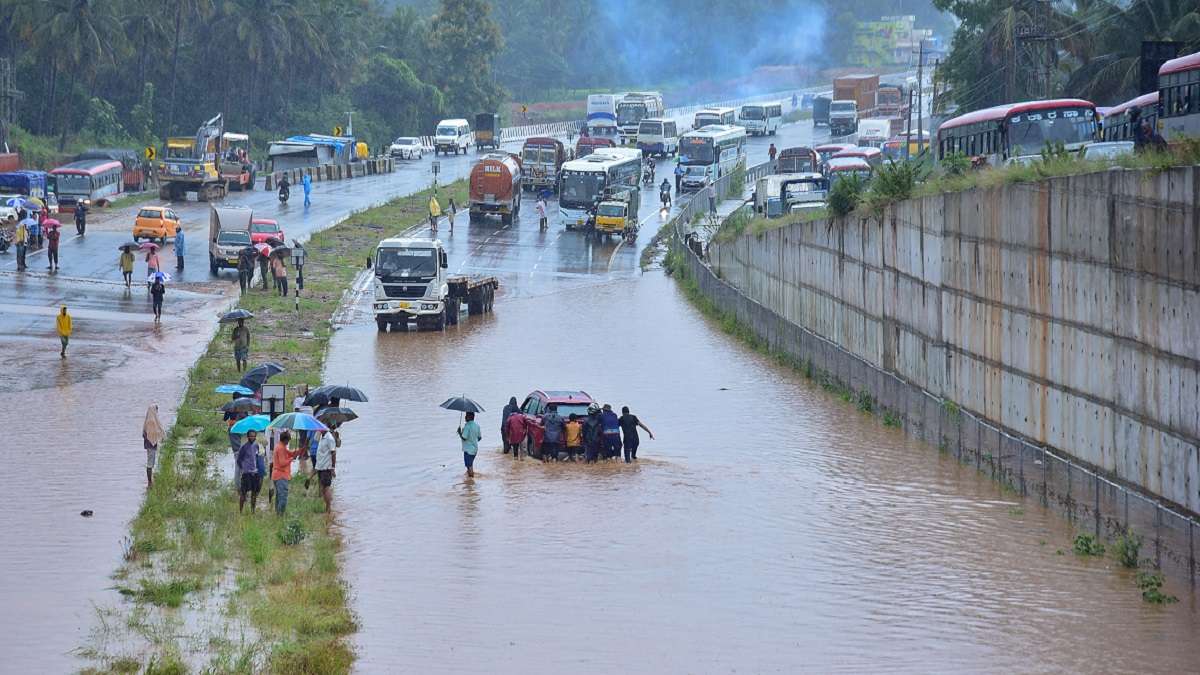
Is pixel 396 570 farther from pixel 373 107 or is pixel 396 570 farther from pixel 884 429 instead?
pixel 373 107

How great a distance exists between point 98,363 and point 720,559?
21.3m

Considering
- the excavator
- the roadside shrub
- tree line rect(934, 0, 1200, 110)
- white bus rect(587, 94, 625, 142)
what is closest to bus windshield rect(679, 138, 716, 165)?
tree line rect(934, 0, 1200, 110)

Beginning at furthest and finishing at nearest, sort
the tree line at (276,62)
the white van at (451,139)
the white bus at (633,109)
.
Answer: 1. the white bus at (633,109)
2. the white van at (451,139)
3. the tree line at (276,62)

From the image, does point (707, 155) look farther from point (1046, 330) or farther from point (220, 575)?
point (220, 575)

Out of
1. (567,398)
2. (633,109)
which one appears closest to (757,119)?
(633,109)

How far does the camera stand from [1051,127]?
144 ft

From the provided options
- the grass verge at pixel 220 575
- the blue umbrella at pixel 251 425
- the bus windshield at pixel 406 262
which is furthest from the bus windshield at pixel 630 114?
the blue umbrella at pixel 251 425

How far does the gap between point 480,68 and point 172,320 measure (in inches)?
3499

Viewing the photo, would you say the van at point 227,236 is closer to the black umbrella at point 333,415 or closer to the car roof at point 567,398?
the car roof at point 567,398

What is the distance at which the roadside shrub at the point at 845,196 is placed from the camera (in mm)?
40375

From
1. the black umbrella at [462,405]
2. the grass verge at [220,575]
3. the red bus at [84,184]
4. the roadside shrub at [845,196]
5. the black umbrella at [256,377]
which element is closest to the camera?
the grass verge at [220,575]

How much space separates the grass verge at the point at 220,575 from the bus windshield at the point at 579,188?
126 feet

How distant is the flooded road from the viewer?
63.5ft

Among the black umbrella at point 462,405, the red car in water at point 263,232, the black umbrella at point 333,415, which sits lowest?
the black umbrella at point 333,415
